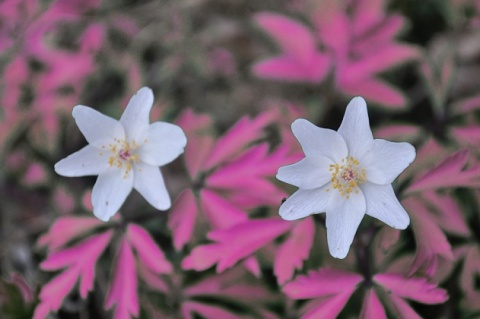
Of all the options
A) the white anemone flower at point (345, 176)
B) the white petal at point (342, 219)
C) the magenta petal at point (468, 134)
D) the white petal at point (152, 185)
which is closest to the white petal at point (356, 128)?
the white anemone flower at point (345, 176)

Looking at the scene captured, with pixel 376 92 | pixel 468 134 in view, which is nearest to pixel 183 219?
pixel 376 92

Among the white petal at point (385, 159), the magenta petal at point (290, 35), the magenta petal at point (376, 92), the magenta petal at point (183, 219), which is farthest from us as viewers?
the magenta petal at point (290, 35)

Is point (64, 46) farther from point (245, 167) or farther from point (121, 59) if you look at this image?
point (245, 167)

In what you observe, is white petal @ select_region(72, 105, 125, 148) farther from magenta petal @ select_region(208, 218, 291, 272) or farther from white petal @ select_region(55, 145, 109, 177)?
magenta petal @ select_region(208, 218, 291, 272)

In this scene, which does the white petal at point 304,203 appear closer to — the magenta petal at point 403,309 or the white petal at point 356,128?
the white petal at point 356,128

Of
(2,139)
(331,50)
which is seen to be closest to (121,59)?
(2,139)

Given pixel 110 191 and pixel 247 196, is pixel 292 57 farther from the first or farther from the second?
pixel 110 191
